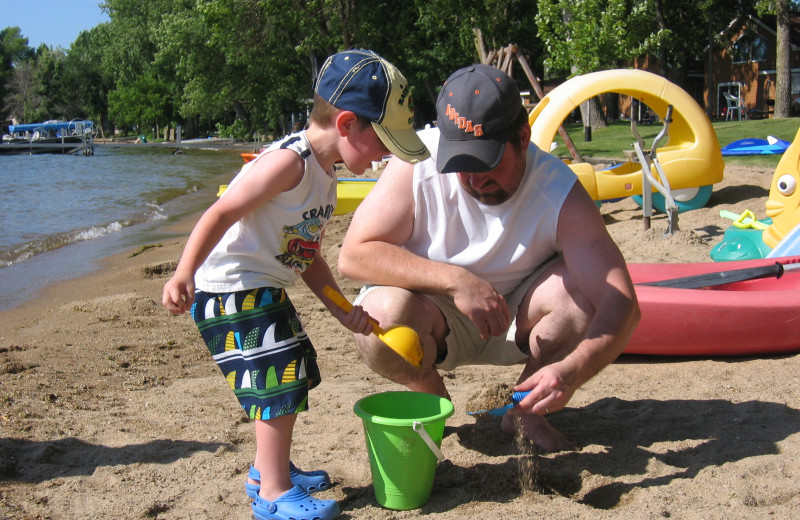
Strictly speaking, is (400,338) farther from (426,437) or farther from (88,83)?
(88,83)

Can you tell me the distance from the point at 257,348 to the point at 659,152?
21.9 feet

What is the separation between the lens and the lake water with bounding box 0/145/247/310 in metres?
7.94

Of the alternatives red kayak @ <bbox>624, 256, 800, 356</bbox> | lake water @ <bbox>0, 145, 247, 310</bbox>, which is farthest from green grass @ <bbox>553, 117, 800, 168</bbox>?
lake water @ <bbox>0, 145, 247, 310</bbox>

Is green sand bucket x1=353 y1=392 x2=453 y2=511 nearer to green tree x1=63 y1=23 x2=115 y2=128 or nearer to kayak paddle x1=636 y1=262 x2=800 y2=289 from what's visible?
kayak paddle x1=636 y1=262 x2=800 y2=289

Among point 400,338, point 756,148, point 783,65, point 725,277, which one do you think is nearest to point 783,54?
point 783,65

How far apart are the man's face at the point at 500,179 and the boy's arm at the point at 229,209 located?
61 centimetres

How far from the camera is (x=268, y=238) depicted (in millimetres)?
2320

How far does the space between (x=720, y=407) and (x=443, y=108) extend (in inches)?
65.0

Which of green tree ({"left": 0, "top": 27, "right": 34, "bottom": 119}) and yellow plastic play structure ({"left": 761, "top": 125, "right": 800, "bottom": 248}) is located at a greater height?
green tree ({"left": 0, "top": 27, "right": 34, "bottom": 119})

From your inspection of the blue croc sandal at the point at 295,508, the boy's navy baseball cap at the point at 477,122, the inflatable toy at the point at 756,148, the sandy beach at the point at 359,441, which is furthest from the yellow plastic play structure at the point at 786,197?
the inflatable toy at the point at 756,148

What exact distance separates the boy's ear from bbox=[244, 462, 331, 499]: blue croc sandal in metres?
1.11

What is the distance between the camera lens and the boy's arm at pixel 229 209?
2084mm

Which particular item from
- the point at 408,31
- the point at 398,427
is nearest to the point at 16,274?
the point at 398,427

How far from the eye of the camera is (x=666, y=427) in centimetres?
273
